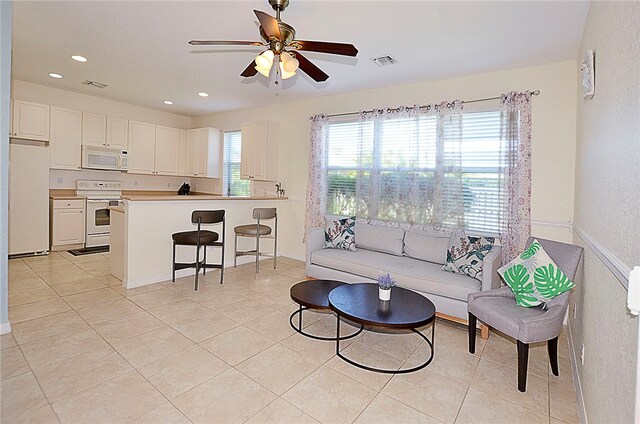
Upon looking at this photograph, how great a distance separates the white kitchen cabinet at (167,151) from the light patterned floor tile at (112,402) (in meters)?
5.46

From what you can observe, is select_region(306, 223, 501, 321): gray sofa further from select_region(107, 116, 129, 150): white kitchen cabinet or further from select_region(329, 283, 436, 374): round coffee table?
select_region(107, 116, 129, 150): white kitchen cabinet

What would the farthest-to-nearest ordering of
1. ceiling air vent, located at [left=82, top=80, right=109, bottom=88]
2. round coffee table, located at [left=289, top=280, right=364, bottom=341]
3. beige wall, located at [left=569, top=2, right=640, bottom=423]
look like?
ceiling air vent, located at [left=82, top=80, right=109, bottom=88] < round coffee table, located at [left=289, top=280, right=364, bottom=341] < beige wall, located at [left=569, top=2, right=640, bottom=423]

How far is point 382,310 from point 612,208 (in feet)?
5.02

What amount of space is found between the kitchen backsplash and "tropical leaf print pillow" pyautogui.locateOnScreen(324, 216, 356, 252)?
4.51 m

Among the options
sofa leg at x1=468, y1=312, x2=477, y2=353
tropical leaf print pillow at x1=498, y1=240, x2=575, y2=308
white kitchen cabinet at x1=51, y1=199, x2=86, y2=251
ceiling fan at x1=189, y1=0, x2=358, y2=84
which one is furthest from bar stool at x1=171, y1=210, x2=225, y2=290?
tropical leaf print pillow at x1=498, y1=240, x2=575, y2=308

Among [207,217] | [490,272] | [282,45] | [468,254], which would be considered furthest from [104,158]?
[490,272]

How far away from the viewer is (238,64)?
3.91 m

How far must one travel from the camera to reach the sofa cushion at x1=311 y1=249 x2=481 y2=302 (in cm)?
310

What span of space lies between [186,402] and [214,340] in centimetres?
79

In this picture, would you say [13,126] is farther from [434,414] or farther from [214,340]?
[434,414]

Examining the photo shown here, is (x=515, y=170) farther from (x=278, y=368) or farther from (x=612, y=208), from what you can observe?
(x=278, y=368)

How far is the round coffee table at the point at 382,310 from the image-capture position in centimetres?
232

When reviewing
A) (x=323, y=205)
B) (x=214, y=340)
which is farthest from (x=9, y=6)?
(x=323, y=205)

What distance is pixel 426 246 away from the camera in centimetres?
381
